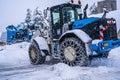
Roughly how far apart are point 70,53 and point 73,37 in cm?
65

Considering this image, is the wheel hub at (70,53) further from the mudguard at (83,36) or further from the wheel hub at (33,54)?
the wheel hub at (33,54)

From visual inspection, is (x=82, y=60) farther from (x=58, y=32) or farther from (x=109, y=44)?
(x=58, y=32)

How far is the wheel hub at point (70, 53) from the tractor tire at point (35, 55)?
244 cm

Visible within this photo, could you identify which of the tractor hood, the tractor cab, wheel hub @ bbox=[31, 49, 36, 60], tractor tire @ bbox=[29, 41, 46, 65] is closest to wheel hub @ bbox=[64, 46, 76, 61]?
the tractor hood

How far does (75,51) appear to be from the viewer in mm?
9961

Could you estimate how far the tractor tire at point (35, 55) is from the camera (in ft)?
40.9

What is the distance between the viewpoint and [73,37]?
1026 cm

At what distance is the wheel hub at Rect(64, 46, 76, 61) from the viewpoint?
32.9ft

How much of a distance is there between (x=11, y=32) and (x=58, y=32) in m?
15.6

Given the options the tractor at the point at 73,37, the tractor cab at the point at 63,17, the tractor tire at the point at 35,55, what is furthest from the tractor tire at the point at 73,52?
the tractor tire at the point at 35,55

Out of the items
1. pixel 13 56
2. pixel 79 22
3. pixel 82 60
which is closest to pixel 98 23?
pixel 79 22

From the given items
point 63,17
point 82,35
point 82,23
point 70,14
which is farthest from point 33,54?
point 82,35

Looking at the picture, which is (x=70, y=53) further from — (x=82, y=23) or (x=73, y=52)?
(x=82, y=23)

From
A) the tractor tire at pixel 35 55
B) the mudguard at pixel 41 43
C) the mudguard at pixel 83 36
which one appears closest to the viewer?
the mudguard at pixel 83 36
